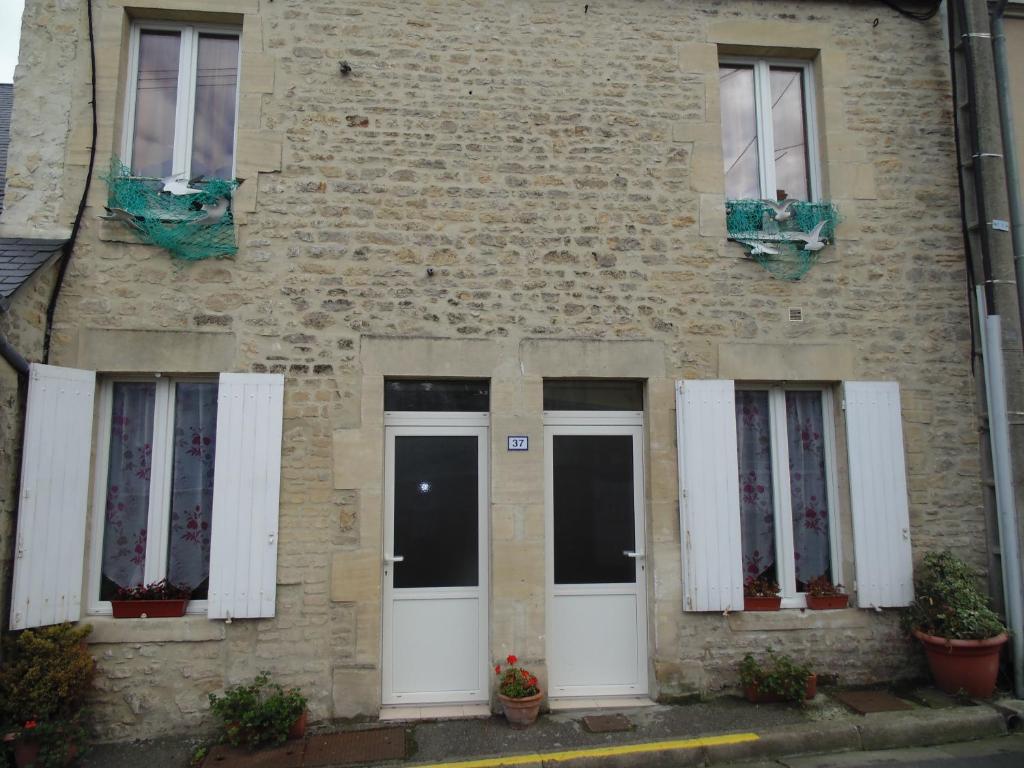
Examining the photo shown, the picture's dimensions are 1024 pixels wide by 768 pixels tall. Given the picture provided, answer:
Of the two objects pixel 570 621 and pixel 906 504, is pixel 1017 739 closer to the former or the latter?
pixel 906 504

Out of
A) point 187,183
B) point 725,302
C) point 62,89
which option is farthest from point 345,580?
point 62,89

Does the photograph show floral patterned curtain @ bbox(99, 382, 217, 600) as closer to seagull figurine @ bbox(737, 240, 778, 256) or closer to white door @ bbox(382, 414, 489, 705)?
white door @ bbox(382, 414, 489, 705)

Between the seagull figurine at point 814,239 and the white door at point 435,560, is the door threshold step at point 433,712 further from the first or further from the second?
the seagull figurine at point 814,239

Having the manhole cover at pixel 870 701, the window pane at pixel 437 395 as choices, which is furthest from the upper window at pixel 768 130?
the manhole cover at pixel 870 701

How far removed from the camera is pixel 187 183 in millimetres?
4781

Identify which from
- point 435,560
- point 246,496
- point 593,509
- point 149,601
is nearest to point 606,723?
point 593,509

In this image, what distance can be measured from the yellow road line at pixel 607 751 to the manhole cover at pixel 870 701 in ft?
2.79

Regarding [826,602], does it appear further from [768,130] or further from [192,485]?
[192,485]

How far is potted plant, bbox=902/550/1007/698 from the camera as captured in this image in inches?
178

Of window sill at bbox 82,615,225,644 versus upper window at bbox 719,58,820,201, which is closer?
window sill at bbox 82,615,225,644

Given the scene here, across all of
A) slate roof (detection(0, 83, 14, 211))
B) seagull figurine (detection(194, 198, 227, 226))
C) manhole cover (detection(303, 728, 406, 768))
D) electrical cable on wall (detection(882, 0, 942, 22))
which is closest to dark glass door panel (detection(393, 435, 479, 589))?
manhole cover (detection(303, 728, 406, 768))

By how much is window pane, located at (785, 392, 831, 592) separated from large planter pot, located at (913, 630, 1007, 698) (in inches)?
32.1

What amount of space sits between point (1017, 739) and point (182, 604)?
5.20 m

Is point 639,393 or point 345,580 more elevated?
point 639,393
